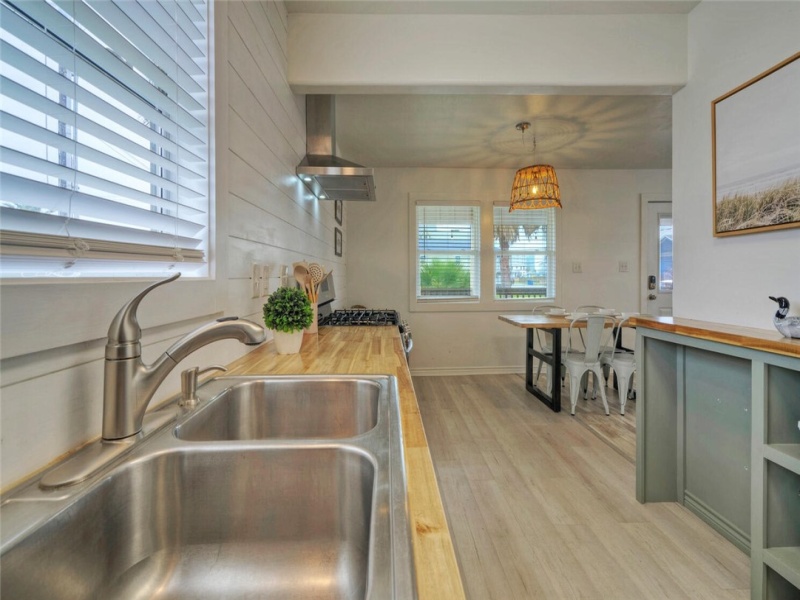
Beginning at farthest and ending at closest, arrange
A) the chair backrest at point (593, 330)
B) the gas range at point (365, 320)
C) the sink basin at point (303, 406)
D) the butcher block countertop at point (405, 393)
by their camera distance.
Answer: the chair backrest at point (593, 330)
the gas range at point (365, 320)
the sink basin at point (303, 406)
the butcher block countertop at point (405, 393)

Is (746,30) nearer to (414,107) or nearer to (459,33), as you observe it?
(459,33)

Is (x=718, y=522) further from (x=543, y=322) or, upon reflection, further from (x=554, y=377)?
(x=543, y=322)

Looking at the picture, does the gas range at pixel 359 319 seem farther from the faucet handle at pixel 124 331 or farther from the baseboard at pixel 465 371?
the faucet handle at pixel 124 331

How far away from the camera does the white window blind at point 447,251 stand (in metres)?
4.22

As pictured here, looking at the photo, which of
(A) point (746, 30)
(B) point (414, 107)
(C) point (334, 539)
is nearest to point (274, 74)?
(B) point (414, 107)

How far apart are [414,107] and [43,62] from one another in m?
2.53

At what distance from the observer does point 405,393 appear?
905 mm

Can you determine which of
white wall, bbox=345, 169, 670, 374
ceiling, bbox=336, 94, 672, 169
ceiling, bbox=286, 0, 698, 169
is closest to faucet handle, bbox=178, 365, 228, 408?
ceiling, bbox=286, 0, 698, 169

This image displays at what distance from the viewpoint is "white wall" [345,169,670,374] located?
13.7ft

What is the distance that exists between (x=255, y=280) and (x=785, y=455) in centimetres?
197

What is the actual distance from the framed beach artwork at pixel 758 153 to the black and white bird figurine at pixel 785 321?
1.02ft

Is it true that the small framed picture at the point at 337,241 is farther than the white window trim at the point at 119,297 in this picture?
Yes

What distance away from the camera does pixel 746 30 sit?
1.50 m

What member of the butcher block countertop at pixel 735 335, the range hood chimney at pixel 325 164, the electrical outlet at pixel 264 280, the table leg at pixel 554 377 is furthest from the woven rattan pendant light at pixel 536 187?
the electrical outlet at pixel 264 280
